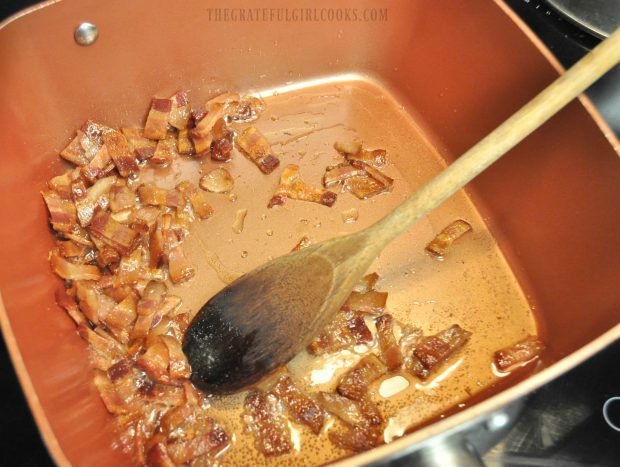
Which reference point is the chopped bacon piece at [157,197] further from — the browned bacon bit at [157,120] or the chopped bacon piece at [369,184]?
the chopped bacon piece at [369,184]

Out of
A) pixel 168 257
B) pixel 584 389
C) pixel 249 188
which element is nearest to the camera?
pixel 584 389

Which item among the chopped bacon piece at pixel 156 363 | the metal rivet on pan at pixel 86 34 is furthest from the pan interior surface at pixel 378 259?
the metal rivet on pan at pixel 86 34

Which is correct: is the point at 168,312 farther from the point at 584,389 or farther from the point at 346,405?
the point at 584,389

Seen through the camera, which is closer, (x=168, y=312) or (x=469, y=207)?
(x=168, y=312)

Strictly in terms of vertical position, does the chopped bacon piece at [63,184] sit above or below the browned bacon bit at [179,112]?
above

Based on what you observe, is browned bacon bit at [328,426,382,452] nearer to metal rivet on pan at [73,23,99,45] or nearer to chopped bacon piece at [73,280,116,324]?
chopped bacon piece at [73,280,116,324]

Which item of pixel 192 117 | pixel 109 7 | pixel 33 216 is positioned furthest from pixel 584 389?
pixel 109 7

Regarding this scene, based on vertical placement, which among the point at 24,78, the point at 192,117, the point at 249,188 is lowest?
the point at 249,188
